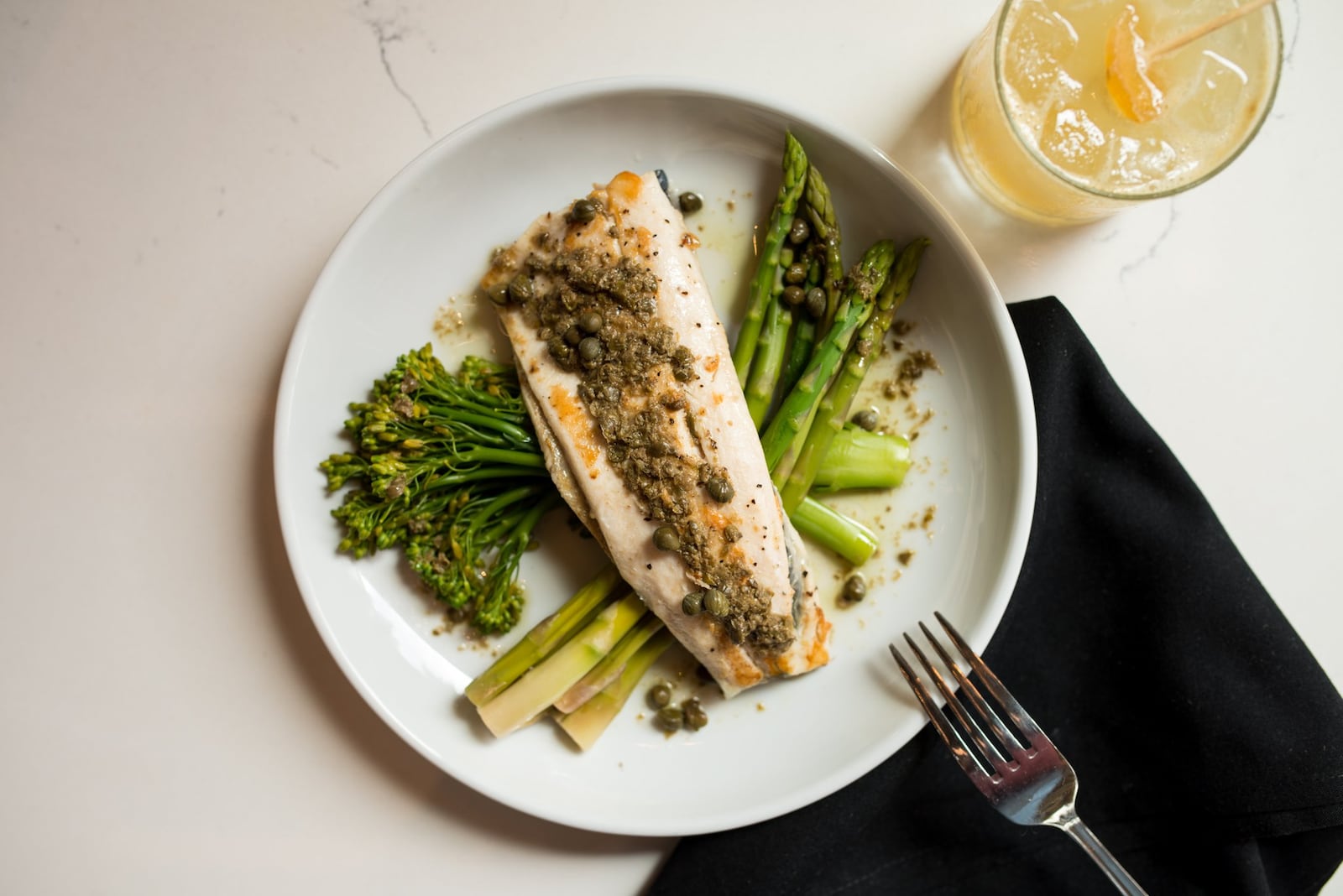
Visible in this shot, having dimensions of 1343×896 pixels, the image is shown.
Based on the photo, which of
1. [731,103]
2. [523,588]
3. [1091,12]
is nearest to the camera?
[1091,12]

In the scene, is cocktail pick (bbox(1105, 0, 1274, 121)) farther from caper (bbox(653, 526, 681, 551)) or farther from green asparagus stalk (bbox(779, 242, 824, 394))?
caper (bbox(653, 526, 681, 551))

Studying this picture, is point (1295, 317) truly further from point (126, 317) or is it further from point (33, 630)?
point (33, 630)

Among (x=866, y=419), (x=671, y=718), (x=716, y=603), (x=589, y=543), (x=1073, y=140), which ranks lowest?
(x=671, y=718)

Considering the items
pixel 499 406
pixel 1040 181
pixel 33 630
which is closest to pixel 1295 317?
pixel 1040 181

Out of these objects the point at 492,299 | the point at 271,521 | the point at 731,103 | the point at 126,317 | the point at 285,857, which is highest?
the point at 731,103

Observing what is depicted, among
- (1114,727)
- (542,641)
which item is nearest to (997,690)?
(1114,727)

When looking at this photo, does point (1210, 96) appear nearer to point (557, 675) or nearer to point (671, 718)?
point (671, 718)
